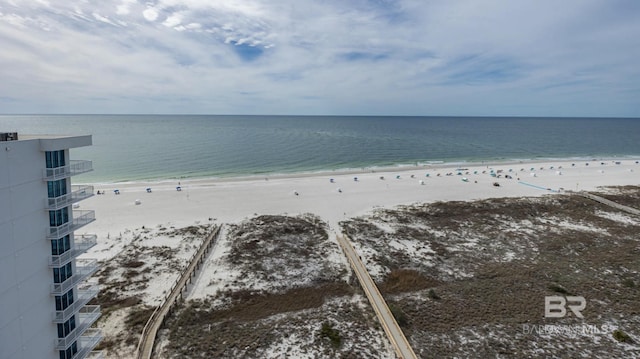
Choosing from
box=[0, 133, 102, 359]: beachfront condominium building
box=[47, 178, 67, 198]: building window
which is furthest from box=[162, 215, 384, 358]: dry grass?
box=[47, 178, 67, 198]: building window

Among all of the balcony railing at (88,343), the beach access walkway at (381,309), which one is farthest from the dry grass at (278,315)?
the balcony railing at (88,343)

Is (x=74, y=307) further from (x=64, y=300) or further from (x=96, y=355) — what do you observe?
(x=96, y=355)

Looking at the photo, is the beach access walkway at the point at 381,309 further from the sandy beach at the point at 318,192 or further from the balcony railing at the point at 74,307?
the balcony railing at the point at 74,307

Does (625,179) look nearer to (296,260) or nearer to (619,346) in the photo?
(619,346)

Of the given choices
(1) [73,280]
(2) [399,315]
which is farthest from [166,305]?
(2) [399,315]

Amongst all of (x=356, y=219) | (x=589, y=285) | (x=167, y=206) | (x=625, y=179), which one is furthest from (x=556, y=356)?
(x=625, y=179)
